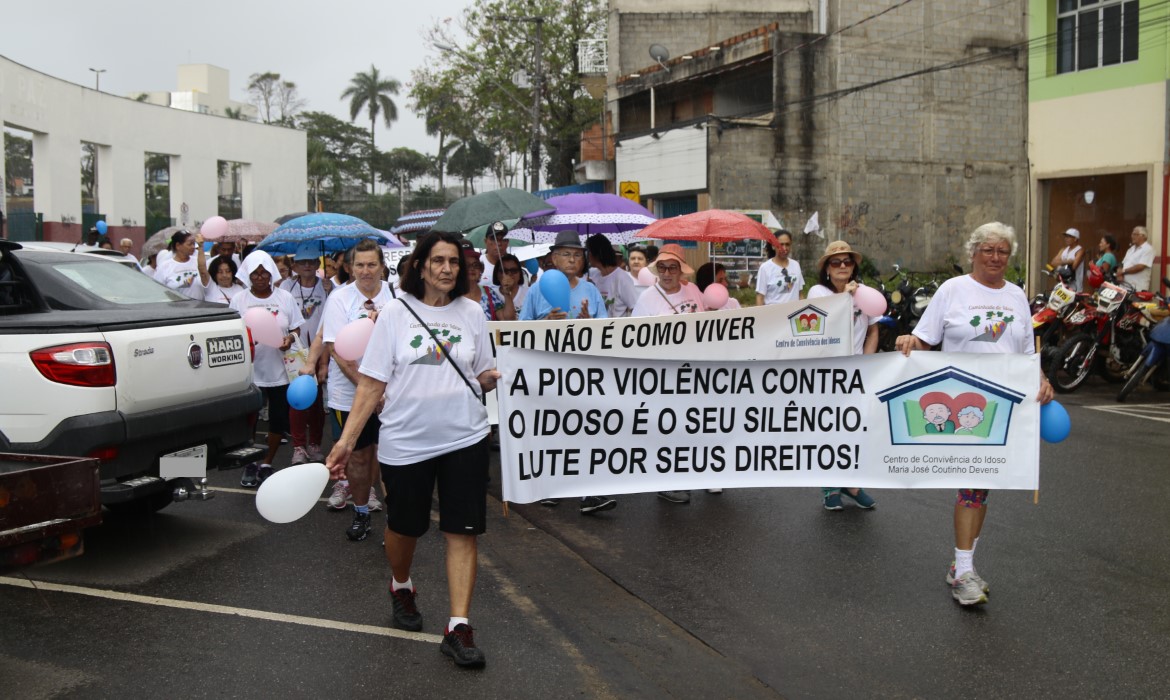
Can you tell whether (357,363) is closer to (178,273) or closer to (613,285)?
(613,285)

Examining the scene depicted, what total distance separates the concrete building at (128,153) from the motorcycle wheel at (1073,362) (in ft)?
45.5

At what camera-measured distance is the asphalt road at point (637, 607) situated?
459cm

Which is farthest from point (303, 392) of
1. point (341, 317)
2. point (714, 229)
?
point (714, 229)

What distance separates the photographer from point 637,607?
5559mm

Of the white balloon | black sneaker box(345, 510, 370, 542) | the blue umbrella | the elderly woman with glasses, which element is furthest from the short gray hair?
the blue umbrella

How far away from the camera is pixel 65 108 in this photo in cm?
3064

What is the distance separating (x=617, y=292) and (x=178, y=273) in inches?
209

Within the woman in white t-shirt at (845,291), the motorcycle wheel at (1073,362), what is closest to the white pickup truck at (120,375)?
the woman in white t-shirt at (845,291)

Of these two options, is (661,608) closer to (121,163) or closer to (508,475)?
(508,475)

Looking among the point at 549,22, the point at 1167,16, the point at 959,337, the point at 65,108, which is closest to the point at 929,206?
the point at 1167,16

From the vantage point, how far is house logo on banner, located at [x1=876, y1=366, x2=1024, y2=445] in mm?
5832

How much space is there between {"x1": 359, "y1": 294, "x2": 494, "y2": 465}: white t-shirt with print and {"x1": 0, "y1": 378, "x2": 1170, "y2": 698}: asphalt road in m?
0.95

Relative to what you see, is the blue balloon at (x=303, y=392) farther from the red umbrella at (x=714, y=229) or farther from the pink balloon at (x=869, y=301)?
the red umbrella at (x=714, y=229)

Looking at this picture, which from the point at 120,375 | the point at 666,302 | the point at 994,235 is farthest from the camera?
the point at 666,302
